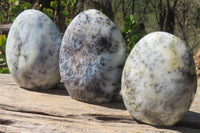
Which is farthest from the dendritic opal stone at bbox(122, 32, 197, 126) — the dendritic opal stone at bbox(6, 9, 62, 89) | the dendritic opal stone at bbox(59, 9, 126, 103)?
the dendritic opal stone at bbox(6, 9, 62, 89)

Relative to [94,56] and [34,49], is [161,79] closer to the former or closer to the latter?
[94,56]

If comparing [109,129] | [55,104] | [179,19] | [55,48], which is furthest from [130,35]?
[179,19]

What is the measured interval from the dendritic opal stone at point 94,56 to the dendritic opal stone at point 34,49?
0.73ft

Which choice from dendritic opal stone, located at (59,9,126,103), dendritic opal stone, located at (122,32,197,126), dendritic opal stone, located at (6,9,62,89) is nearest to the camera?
dendritic opal stone, located at (122,32,197,126)

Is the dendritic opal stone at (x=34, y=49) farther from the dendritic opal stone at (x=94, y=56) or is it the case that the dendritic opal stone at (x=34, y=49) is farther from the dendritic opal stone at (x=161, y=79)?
the dendritic opal stone at (x=161, y=79)

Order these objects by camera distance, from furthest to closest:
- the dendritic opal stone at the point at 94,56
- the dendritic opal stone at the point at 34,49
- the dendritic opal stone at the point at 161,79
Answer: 1. the dendritic opal stone at the point at 34,49
2. the dendritic opal stone at the point at 94,56
3. the dendritic opal stone at the point at 161,79

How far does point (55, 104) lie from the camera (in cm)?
169

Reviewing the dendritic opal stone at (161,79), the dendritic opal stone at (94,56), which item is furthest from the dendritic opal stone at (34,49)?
the dendritic opal stone at (161,79)

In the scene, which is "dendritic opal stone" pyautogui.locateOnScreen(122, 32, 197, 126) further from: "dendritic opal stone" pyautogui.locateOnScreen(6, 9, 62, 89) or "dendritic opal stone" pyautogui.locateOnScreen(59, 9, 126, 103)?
"dendritic opal stone" pyautogui.locateOnScreen(6, 9, 62, 89)

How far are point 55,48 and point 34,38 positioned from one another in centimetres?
16

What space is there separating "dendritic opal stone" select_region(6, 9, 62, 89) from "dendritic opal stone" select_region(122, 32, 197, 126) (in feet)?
2.29

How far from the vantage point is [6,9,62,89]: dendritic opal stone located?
6.17 feet

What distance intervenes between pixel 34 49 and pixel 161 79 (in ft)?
3.08

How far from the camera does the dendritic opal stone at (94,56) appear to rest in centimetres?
164
